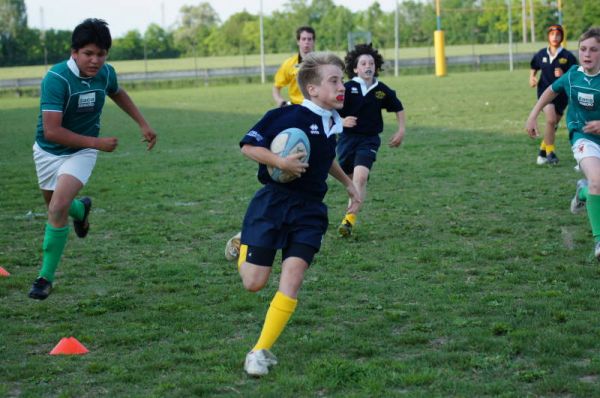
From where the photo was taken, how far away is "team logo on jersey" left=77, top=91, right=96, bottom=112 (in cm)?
671

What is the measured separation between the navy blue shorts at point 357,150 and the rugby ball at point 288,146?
3.92 metres

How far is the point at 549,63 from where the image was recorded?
14.4 meters

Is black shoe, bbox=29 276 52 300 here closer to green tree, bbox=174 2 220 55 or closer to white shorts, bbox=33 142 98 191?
white shorts, bbox=33 142 98 191

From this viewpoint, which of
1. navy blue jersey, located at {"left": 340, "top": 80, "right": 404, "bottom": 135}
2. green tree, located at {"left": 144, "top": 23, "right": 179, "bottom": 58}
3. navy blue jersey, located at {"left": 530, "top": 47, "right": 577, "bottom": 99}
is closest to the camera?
navy blue jersey, located at {"left": 340, "top": 80, "right": 404, "bottom": 135}

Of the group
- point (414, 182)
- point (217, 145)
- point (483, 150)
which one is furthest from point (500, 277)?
point (217, 145)

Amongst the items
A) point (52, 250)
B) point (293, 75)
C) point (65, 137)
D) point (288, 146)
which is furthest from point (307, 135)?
point (293, 75)

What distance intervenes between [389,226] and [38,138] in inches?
153

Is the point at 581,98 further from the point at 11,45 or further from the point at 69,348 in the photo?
the point at 11,45

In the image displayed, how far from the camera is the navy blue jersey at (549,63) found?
1420 centimetres

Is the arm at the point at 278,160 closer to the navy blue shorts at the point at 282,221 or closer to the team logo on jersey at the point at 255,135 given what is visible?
the team logo on jersey at the point at 255,135

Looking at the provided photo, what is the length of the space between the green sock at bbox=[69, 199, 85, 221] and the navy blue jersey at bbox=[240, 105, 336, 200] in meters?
2.37

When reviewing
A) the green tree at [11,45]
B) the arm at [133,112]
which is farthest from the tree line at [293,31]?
the arm at [133,112]

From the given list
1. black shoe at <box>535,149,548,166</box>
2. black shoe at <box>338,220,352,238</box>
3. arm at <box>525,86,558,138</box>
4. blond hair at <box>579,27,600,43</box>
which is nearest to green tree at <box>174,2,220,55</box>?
black shoe at <box>535,149,548,166</box>

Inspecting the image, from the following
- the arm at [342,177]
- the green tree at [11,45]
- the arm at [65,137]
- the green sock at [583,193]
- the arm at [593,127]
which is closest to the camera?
A: the arm at [342,177]
